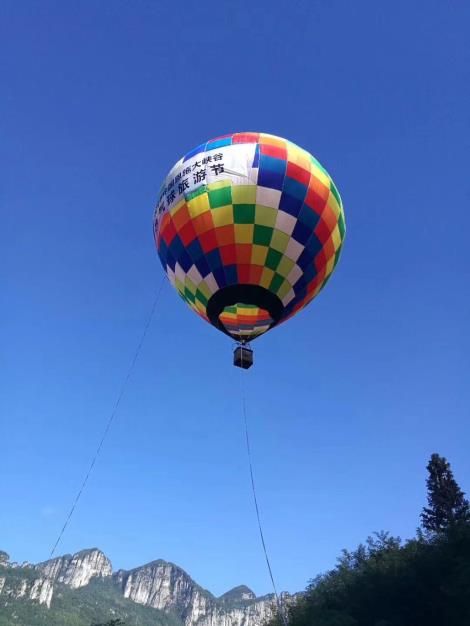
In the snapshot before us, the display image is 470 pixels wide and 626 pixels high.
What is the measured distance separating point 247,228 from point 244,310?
2.87m

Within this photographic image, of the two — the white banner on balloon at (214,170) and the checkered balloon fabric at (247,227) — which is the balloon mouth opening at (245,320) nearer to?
the checkered balloon fabric at (247,227)

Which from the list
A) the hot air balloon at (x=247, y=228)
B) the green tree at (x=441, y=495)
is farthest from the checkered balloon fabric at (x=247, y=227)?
the green tree at (x=441, y=495)

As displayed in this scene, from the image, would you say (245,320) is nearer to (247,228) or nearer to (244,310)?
(244,310)

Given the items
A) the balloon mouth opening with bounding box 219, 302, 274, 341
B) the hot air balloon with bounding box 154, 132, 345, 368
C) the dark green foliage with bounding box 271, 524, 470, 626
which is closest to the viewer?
the hot air balloon with bounding box 154, 132, 345, 368

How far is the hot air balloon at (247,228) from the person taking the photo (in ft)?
51.4

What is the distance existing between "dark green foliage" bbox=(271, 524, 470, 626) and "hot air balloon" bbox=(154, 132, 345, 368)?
57.2ft

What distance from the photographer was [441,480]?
1901 inches

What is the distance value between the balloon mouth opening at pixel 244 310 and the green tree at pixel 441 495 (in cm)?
3836

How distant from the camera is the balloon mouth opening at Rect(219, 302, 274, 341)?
1672 cm

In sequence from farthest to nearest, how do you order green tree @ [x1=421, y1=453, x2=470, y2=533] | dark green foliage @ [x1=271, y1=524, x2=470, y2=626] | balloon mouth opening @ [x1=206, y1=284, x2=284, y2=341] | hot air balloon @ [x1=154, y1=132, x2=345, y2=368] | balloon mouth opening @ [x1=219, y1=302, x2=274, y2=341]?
green tree @ [x1=421, y1=453, x2=470, y2=533], dark green foliage @ [x1=271, y1=524, x2=470, y2=626], balloon mouth opening @ [x1=219, y1=302, x2=274, y2=341], balloon mouth opening @ [x1=206, y1=284, x2=284, y2=341], hot air balloon @ [x1=154, y1=132, x2=345, y2=368]

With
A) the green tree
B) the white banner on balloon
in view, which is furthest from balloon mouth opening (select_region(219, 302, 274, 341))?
the green tree

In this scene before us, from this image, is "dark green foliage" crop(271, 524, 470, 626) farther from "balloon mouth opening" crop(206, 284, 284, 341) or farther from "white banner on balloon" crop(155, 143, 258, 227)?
"white banner on balloon" crop(155, 143, 258, 227)


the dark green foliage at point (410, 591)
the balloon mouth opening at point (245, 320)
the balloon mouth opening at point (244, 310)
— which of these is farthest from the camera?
the dark green foliage at point (410, 591)

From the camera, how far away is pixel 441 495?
47625 mm
